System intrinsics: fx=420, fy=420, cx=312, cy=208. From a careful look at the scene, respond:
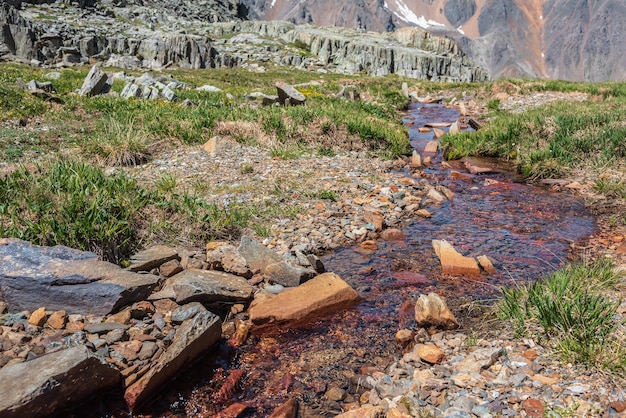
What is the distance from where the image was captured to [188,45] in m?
70.9

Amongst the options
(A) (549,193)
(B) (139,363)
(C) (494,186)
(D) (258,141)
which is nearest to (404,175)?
(C) (494,186)

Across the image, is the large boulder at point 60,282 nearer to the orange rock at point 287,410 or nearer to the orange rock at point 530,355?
the orange rock at point 287,410

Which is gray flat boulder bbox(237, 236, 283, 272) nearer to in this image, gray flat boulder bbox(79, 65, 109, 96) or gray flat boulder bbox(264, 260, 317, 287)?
gray flat boulder bbox(264, 260, 317, 287)

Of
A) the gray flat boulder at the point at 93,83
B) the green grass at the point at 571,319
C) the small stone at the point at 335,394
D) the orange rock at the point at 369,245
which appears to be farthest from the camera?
the gray flat boulder at the point at 93,83

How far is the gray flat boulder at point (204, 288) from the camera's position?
5480 millimetres

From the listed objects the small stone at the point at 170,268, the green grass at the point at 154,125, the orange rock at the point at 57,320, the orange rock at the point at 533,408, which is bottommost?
the small stone at the point at 170,268

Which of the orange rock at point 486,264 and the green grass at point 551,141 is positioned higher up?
the green grass at point 551,141

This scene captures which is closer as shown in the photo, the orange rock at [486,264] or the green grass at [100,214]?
the green grass at [100,214]

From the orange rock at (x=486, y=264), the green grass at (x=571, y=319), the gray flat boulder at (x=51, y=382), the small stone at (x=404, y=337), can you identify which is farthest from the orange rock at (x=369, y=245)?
the gray flat boulder at (x=51, y=382)

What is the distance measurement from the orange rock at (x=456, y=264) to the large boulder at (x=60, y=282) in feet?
15.3

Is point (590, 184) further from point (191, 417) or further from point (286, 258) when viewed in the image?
point (191, 417)

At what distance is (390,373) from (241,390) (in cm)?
161

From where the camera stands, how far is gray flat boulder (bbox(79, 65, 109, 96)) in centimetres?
1928

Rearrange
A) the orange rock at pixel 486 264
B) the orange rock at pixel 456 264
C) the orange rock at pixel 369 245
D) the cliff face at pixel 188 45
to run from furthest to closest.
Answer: the cliff face at pixel 188 45, the orange rock at pixel 369 245, the orange rock at pixel 486 264, the orange rock at pixel 456 264
